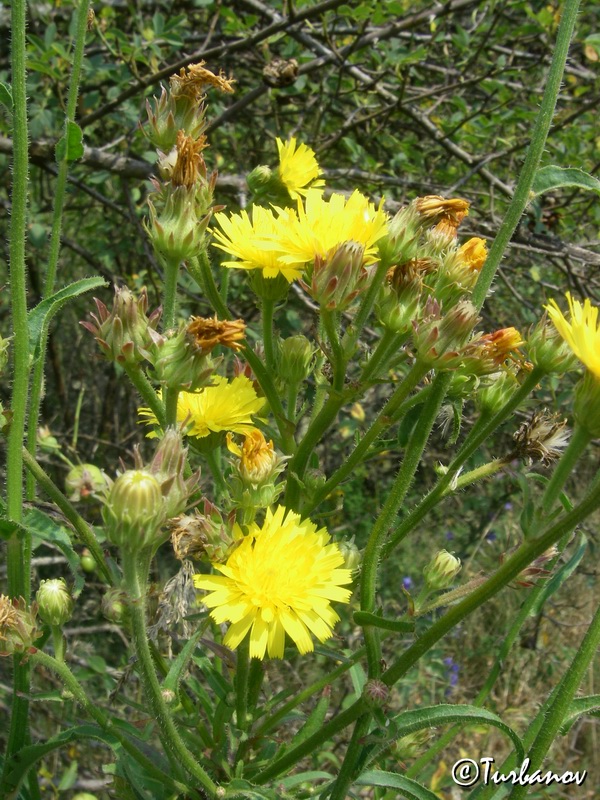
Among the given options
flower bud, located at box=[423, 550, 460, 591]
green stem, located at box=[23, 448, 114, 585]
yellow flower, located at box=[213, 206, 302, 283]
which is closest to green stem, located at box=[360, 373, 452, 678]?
flower bud, located at box=[423, 550, 460, 591]

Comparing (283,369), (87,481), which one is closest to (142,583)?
(283,369)

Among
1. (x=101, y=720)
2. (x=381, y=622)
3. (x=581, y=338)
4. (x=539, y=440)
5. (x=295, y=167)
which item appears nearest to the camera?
(x=581, y=338)

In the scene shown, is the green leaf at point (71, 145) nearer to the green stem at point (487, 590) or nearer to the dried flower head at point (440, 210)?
the dried flower head at point (440, 210)

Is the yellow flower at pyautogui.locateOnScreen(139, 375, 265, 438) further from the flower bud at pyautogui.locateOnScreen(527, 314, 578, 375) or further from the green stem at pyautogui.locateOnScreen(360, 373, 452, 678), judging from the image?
the flower bud at pyautogui.locateOnScreen(527, 314, 578, 375)

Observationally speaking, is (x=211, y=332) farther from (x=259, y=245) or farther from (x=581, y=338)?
(x=581, y=338)

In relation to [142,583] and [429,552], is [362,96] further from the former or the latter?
[142,583]

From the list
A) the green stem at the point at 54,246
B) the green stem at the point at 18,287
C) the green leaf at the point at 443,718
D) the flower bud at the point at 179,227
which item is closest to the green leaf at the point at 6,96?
the green stem at the point at 18,287

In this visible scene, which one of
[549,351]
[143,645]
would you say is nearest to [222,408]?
[143,645]
